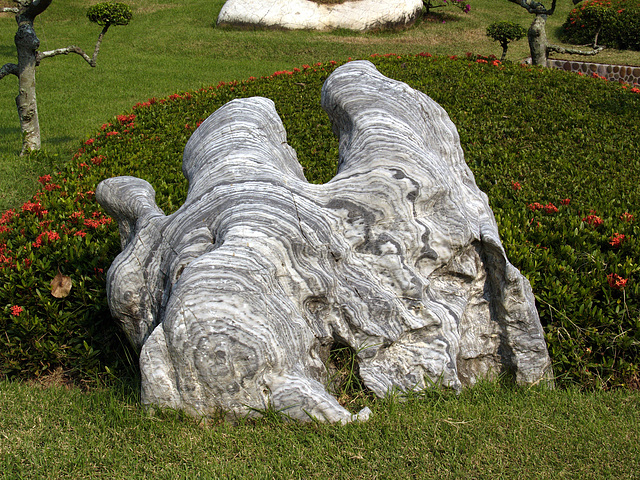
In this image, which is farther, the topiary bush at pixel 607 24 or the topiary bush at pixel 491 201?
the topiary bush at pixel 607 24

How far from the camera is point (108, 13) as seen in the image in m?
8.76

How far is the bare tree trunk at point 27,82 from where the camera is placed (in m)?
7.48

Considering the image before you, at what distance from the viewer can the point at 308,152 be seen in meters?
7.16

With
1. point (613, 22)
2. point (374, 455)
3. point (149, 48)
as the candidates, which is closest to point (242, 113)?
point (374, 455)

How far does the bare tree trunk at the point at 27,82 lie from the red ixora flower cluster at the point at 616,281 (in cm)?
707

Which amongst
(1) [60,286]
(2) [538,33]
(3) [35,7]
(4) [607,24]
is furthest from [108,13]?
(4) [607,24]

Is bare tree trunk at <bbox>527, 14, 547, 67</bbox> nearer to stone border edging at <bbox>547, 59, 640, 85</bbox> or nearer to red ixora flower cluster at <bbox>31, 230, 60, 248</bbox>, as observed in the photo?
stone border edging at <bbox>547, 59, 640, 85</bbox>

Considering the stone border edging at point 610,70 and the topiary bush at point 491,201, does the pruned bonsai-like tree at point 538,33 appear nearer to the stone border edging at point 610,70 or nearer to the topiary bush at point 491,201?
the topiary bush at point 491,201

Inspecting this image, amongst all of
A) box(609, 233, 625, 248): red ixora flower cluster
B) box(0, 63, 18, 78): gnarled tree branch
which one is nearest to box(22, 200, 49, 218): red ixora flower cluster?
box(0, 63, 18, 78): gnarled tree branch

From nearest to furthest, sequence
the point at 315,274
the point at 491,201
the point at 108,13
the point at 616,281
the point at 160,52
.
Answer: the point at 315,274 → the point at 616,281 → the point at 491,201 → the point at 108,13 → the point at 160,52

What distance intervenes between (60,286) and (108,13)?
6.15 metres

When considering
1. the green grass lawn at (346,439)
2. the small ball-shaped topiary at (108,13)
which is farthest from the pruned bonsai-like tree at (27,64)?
the green grass lawn at (346,439)

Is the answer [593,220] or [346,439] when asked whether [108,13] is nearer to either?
[593,220]

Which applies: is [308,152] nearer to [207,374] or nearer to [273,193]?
[273,193]
